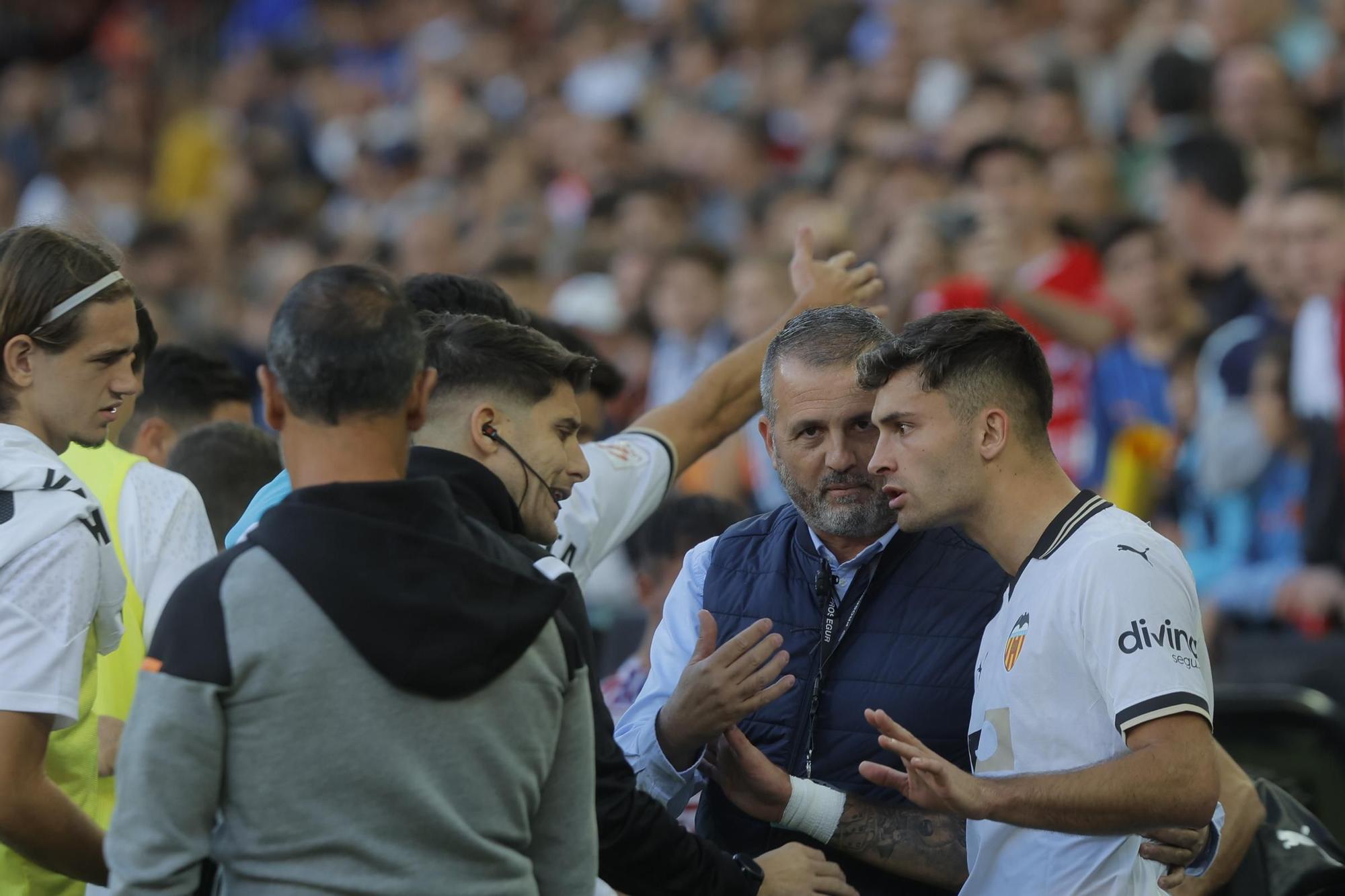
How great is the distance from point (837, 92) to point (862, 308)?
8094 millimetres

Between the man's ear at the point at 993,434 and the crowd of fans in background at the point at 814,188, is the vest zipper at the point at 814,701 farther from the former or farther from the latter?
the crowd of fans in background at the point at 814,188

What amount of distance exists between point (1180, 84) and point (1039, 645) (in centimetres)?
704

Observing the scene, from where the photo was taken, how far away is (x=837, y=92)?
38.8 ft

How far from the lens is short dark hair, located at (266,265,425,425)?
2684 mm

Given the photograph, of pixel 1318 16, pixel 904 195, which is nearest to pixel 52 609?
pixel 904 195

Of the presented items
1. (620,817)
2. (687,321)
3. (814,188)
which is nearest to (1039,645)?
(620,817)

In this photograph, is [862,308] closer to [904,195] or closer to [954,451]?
[954,451]

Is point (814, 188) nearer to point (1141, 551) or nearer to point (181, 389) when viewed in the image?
point (181, 389)

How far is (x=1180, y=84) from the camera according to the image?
374 inches

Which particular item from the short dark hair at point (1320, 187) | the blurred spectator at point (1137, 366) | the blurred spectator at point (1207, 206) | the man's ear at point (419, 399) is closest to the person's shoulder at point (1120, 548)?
the man's ear at point (419, 399)

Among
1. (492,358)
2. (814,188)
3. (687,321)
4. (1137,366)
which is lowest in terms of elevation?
(687,321)

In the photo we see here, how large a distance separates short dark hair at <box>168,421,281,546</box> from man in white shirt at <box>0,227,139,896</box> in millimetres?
1045

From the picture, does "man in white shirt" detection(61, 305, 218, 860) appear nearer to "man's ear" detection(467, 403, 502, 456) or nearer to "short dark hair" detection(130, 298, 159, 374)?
"short dark hair" detection(130, 298, 159, 374)

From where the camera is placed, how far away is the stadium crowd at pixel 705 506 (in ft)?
8.65
